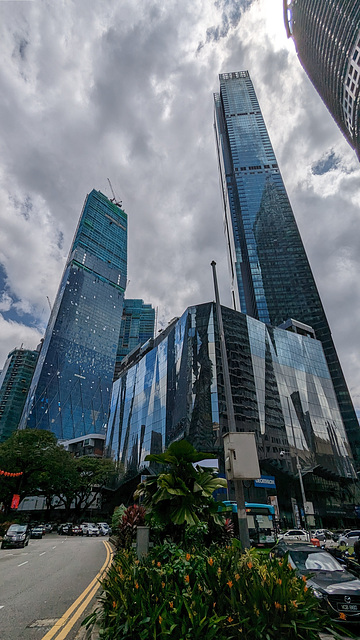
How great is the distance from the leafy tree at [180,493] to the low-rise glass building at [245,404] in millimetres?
41518

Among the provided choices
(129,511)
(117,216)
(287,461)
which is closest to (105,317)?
(117,216)

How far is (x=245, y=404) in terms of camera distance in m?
54.3

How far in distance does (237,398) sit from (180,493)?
49.1 metres

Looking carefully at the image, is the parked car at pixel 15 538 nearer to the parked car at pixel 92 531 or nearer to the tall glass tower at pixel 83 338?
the parked car at pixel 92 531

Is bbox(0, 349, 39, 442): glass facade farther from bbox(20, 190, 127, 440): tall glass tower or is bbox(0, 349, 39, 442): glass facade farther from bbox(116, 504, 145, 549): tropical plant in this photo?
bbox(116, 504, 145, 549): tropical plant

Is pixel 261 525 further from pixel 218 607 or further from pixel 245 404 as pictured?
pixel 245 404

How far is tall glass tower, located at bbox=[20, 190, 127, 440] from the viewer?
12900cm

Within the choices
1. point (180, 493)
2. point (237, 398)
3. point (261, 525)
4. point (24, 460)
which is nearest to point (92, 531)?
point (24, 460)

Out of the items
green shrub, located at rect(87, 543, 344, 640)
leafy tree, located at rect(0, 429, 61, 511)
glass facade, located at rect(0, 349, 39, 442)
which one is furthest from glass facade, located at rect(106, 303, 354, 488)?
glass facade, located at rect(0, 349, 39, 442)

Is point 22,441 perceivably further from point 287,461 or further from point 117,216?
point 117,216

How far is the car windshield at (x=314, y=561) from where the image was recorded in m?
8.38

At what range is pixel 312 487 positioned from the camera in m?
60.6

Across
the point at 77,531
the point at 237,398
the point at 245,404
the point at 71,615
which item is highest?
the point at 237,398

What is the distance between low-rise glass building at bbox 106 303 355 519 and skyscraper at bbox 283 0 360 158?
6508 centimetres
